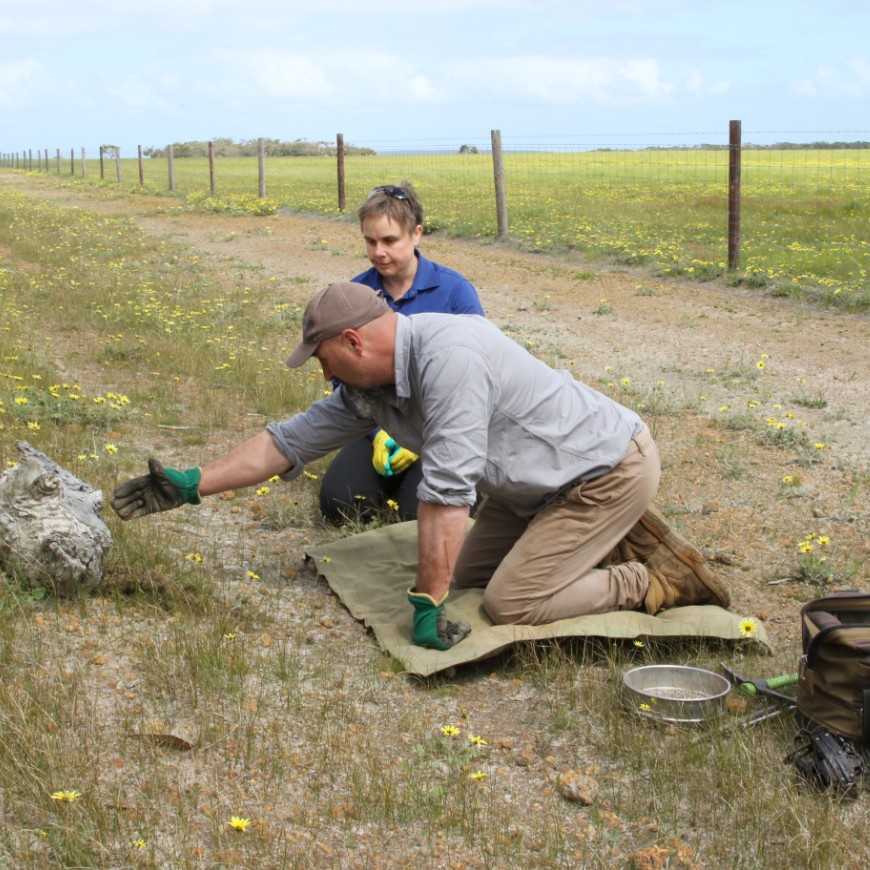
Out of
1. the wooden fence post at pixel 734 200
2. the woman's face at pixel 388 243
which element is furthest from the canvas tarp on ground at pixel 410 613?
the wooden fence post at pixel 734 200

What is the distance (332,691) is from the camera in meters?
3.29

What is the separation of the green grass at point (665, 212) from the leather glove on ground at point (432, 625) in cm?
770

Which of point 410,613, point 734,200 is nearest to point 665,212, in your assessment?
point 734,200

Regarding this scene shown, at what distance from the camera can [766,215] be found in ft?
65.2

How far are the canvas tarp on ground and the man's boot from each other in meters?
0.06

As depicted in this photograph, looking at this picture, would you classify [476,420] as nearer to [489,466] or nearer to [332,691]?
[489,466]

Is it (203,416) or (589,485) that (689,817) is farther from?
(203,416)

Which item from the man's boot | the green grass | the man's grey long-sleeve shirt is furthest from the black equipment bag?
the green grass

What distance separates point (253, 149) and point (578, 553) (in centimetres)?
7701

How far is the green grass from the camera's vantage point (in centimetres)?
1238

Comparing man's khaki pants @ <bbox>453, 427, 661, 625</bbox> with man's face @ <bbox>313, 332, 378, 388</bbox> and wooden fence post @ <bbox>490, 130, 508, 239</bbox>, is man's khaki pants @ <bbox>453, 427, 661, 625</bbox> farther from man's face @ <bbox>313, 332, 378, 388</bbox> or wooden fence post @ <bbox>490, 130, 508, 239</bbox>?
wooden fence post @ <bbox>490, 130, 508, 239</bbox>

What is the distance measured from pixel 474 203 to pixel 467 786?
72.3 feet

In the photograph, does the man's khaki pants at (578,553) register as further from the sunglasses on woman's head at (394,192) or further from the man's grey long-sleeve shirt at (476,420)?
the sunglasses on woman's head at (394,192)

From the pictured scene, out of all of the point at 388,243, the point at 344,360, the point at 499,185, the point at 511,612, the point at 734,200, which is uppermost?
the point at 499,185
